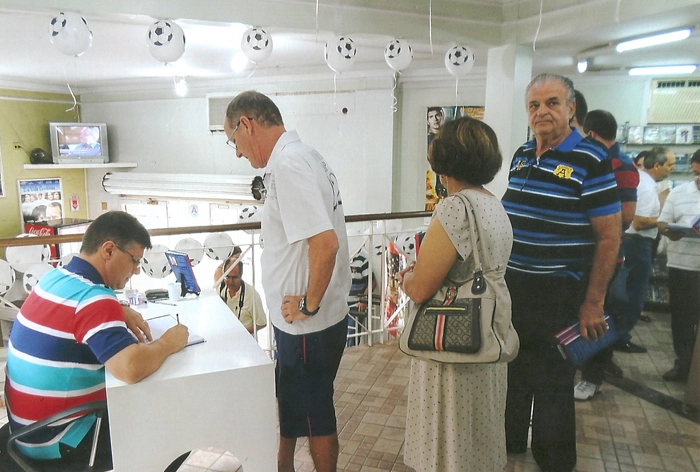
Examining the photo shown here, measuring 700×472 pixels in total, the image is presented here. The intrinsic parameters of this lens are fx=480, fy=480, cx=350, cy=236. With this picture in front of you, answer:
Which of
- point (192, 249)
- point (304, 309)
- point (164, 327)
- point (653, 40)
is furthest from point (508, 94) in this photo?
point (164, 327)

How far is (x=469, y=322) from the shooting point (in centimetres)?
131

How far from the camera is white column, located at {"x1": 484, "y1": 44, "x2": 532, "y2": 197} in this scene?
11.8ft

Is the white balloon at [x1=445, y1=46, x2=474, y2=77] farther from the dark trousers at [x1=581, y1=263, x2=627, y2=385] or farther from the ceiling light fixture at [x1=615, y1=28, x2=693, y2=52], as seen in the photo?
the dark trousers at [x1=581, y1=263, x2=627, y2=385]

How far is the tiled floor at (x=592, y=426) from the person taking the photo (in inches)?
81.7

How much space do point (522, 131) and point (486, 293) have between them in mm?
2726

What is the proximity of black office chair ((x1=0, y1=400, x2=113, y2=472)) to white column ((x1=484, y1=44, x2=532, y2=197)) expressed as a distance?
10.3 feet

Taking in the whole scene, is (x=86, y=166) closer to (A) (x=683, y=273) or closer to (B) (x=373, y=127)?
(B) (x=373, y=127)

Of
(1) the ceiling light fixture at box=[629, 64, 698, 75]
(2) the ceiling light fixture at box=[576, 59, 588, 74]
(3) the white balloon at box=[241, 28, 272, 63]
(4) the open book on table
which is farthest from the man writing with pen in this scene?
(2) the ceiling light fixture at box=[576, 59, 588, 74]

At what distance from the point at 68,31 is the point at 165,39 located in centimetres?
46

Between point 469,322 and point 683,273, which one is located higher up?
point 469,322

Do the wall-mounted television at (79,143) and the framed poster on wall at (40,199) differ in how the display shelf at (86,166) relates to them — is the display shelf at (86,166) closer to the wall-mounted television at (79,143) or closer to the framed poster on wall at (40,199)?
the wall-mounted television at (79,143)

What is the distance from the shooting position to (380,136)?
18.2 feet

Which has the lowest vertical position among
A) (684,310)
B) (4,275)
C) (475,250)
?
(684,310)

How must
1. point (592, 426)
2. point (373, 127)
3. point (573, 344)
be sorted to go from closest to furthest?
point (573, 344), point (592, 426), point (373, 127)
